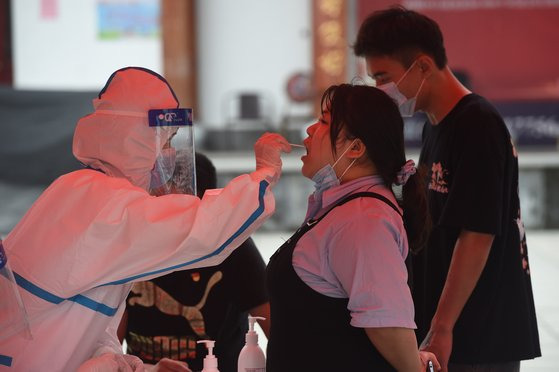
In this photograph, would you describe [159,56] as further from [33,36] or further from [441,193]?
[441,193]

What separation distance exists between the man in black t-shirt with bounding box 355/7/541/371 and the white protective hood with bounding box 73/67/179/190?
816 mm

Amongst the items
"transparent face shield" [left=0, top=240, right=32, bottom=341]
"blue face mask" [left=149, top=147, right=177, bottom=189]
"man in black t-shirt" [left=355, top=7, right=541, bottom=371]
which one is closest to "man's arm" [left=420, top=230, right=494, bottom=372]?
"man in black t-shirt" [left=355, top=7, right=541, bottom=371]

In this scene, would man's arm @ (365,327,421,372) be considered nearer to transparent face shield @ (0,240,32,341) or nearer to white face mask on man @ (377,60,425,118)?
transparent face shield @ (0,240,32,341)

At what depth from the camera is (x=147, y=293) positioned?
254cm

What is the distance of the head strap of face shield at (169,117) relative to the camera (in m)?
1.97

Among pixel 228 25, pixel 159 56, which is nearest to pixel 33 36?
pixel 159 56

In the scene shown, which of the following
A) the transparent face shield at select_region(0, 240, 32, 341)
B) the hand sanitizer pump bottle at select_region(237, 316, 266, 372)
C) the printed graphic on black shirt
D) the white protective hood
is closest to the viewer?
the transparent face shield at select_region(0, 240, 32, 341)

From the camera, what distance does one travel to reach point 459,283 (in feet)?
7.63

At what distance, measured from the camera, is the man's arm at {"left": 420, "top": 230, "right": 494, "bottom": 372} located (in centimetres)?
231

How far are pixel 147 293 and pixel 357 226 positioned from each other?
3.01ft

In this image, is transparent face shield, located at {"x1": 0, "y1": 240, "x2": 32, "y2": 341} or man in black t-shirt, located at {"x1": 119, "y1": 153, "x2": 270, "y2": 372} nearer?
transparent face shield, located at {"x1": 0, "y1": 240, "x2": 32, "y2": 341}

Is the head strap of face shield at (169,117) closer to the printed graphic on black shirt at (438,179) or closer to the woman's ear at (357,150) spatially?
the woman's ear at (357,150)

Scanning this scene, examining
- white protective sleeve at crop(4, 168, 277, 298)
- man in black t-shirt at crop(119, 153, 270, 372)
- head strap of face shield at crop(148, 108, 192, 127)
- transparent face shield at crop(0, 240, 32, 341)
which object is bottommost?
man in black t-shirt at crop(119, 153, 270, 372)

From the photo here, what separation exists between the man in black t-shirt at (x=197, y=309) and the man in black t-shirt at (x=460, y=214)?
512 millimetres
